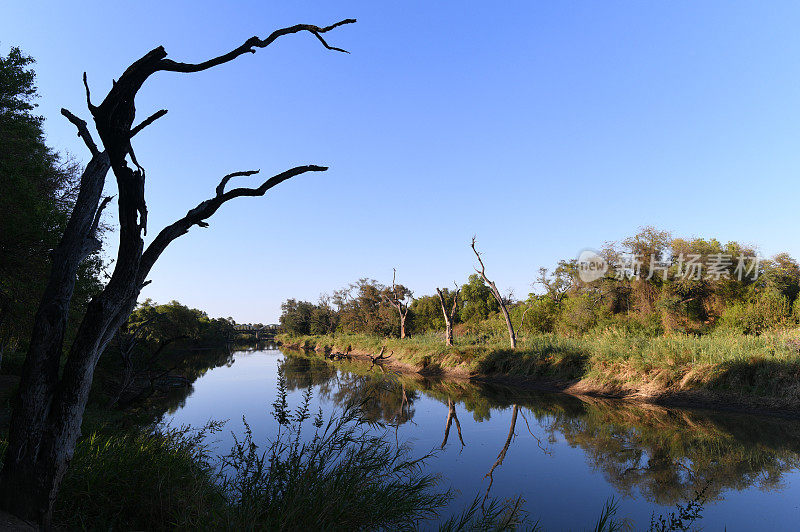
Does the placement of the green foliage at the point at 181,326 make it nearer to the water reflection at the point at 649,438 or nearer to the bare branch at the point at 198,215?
the water reflection at the point at 649,438

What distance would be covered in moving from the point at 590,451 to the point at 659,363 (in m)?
7.77

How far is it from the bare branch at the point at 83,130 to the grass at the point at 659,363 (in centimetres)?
1655

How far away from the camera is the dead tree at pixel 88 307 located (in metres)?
3.26

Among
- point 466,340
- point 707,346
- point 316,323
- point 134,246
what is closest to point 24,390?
point 134,246

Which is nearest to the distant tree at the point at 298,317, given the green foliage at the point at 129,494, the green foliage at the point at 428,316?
the green foliage at the point at 428,316

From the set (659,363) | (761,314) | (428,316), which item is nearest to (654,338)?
(659,363)

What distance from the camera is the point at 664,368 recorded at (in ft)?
47.4

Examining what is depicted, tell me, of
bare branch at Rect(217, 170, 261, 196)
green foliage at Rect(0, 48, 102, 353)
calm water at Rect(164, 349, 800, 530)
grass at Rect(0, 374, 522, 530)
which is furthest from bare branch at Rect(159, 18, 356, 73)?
green foliage at Rect(0, 48, 102, 353)

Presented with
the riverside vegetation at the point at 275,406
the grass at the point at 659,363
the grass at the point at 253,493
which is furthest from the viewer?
the grass at the point at 659,363

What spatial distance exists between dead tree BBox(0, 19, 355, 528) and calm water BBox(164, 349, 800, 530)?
8.56 feet

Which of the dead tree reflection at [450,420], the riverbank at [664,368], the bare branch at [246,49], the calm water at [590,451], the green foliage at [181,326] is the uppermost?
the bare branch at [246,49]

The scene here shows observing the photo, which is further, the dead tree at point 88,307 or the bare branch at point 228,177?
the bare branch at point 228,177

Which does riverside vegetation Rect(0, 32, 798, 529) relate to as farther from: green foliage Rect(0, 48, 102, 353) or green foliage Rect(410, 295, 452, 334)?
green foliage Rect(410, 295, 452, 334)

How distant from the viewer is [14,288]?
33.6 ft
